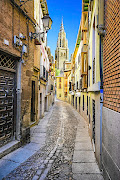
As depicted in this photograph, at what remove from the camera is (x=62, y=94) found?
49000 millimetres

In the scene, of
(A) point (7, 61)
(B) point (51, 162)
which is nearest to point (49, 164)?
(B) point (51, 162)

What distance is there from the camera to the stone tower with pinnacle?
8856cm

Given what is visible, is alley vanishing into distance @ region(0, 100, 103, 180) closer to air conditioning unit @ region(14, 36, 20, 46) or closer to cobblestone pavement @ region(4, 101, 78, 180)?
A: cobblestone pavement @ region(4, 101, 78, 180)

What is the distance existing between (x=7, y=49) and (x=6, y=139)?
3.67 meters

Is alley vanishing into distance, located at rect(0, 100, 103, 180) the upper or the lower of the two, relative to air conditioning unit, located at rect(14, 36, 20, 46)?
lower

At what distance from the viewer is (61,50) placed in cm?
9175

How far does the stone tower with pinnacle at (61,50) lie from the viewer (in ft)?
291

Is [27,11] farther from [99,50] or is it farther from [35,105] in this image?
[35,105]

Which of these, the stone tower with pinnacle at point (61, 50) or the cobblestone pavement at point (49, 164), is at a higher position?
the stone tower with pinnacle at point (61, 50)

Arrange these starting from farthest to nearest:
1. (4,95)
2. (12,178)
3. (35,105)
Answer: (35,105) < (4,95) < (12,178)

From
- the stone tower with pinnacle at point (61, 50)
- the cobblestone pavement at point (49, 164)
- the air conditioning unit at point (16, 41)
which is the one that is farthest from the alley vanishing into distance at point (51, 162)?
the stone tower with pinnacle at point (61, 50)

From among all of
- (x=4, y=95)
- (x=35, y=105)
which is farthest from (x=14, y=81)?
(x=35, y=105)

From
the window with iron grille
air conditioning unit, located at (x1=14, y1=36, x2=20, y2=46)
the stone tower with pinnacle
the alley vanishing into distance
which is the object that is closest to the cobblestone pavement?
the alley vanishing into distance

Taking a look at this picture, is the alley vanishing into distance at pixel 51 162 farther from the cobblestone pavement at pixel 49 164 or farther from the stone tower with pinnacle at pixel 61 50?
the stone tower with pinnacle at pixel 61 50
